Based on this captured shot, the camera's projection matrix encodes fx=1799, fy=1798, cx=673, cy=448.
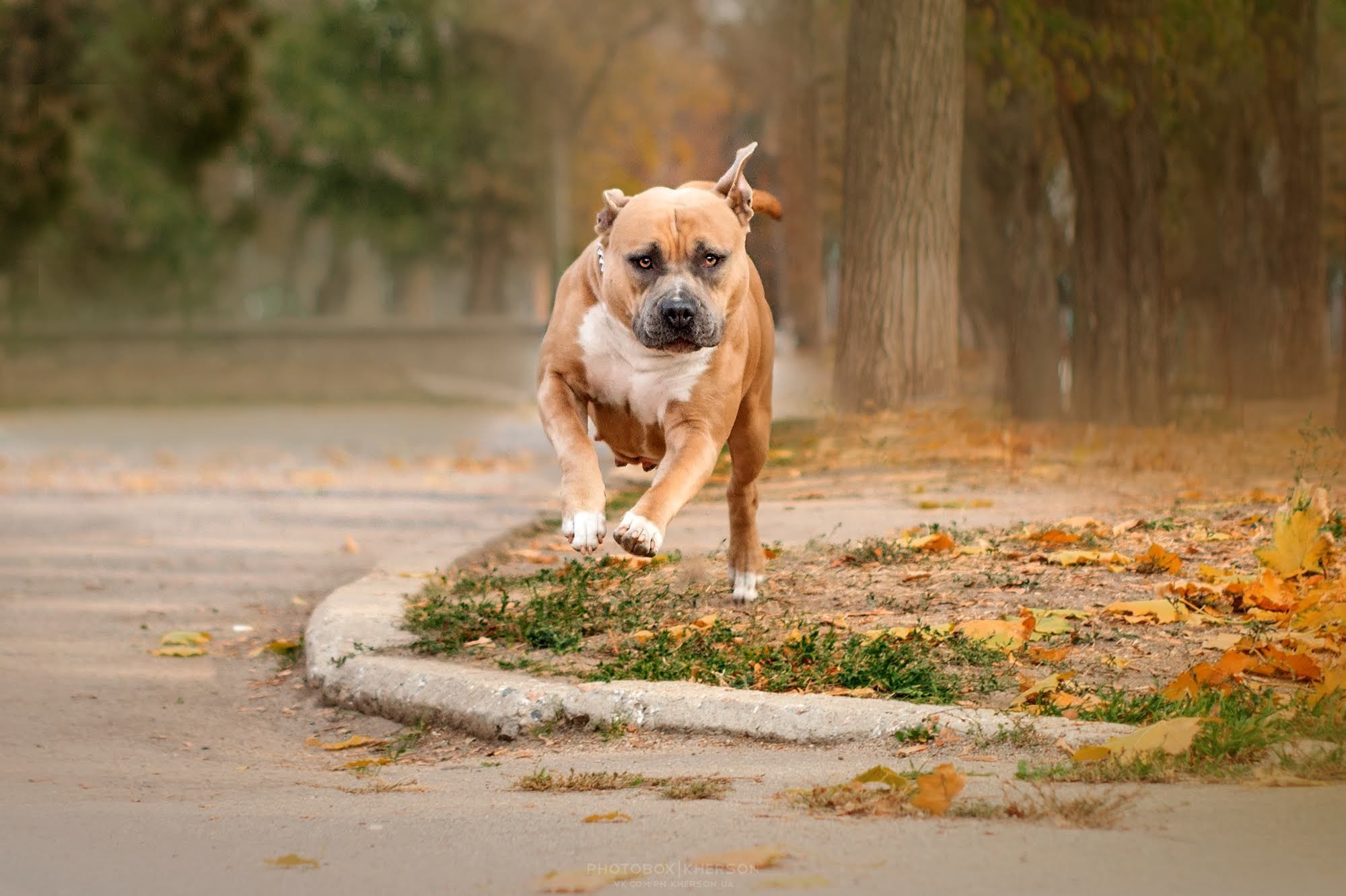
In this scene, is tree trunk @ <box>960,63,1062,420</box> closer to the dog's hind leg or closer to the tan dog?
the dog's hind leg

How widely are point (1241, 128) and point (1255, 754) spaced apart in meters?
19.9

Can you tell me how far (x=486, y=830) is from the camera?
4453 millimetres

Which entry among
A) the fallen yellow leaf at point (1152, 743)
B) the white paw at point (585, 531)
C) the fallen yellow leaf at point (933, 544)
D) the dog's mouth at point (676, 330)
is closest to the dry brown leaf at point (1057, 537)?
the fallen yellow leaf at point (933, 544)

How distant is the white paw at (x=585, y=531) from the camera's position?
19.7 feet

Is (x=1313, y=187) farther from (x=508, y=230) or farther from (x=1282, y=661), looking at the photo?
(x=508, y=230)

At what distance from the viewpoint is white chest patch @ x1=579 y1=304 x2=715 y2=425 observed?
6523mm

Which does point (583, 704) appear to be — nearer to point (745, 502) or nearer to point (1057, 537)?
point (745, 502)

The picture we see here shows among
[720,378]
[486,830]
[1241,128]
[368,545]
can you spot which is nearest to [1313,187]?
[1241,128]

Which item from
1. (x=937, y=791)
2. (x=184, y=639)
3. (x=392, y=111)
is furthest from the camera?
(x=392, y=111)

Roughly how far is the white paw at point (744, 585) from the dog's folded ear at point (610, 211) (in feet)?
5.35

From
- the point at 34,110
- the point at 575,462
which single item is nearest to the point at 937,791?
the point at 575,462

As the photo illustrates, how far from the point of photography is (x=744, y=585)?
7434 mm

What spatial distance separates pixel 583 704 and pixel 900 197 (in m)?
9.48

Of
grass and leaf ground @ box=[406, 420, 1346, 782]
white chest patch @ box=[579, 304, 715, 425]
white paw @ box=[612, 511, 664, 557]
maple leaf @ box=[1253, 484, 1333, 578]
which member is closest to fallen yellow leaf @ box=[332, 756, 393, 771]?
grass and leaf ground @ box=[406, 420, 1346, 782]
